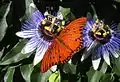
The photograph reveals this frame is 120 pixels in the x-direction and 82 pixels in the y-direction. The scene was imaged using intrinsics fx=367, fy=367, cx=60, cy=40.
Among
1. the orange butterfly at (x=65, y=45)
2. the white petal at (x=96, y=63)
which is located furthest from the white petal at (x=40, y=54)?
the white petal at (x=96, y=63)

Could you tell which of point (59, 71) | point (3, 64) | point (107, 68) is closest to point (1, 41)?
point (3, 64)

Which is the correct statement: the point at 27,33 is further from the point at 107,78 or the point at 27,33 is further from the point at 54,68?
the point at 107,78

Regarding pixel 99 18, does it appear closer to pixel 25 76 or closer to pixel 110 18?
pixel 110 18

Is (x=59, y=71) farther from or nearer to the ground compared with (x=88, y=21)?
nearer to the ground

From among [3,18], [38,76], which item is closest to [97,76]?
[38,76]

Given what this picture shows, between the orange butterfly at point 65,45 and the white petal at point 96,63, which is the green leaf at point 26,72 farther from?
the white petal at point 96,63

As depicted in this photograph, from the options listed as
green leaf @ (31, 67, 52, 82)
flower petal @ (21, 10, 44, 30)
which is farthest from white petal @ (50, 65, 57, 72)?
flower petal @ (21, 10, 44, 30)
